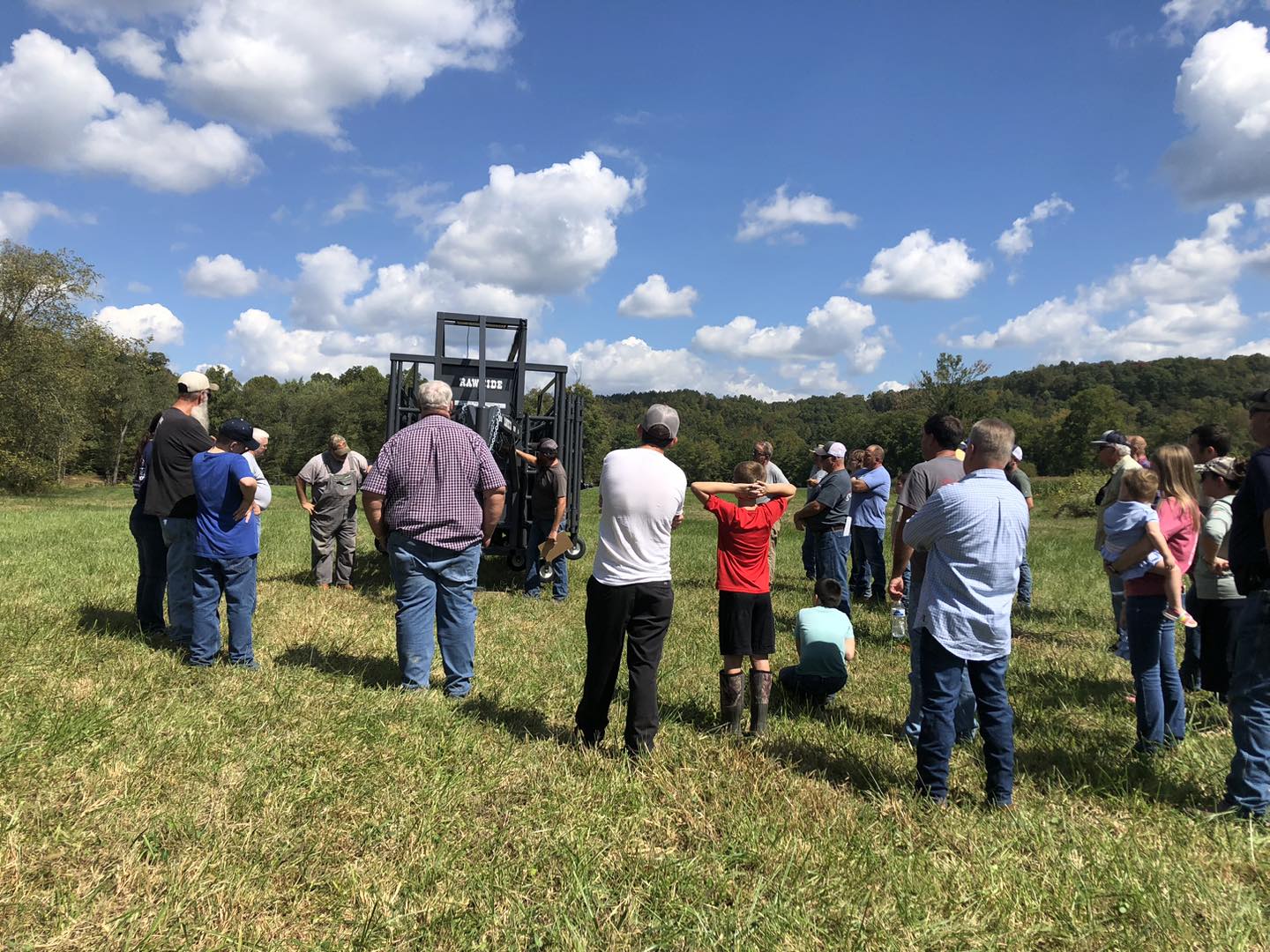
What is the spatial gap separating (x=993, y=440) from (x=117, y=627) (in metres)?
6.31

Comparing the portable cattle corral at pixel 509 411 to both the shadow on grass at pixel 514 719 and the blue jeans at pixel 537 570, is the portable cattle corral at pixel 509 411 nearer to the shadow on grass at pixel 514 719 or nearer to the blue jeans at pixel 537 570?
the blue jeans at pixel 537 570

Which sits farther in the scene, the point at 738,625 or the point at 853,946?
the point at 738,625

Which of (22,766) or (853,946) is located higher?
(22,766)

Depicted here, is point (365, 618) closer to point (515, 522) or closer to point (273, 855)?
point (515, 522)

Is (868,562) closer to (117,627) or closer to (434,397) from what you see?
(434,397)

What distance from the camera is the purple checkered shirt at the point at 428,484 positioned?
15.1 ft

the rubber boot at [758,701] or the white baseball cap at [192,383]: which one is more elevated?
the white baseball cap at [192,383]

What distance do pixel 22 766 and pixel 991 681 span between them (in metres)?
4.29

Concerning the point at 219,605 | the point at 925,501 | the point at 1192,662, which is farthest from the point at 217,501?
the point at 1192,662

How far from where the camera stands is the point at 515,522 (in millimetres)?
9219

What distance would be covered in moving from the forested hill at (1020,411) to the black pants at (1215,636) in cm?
4998

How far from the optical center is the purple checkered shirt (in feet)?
15.1

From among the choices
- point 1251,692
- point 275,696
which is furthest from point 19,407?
point 1251,692

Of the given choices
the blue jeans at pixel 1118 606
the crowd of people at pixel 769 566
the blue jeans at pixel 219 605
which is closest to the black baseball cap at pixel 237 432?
the crowd of people at pixel 769 566
